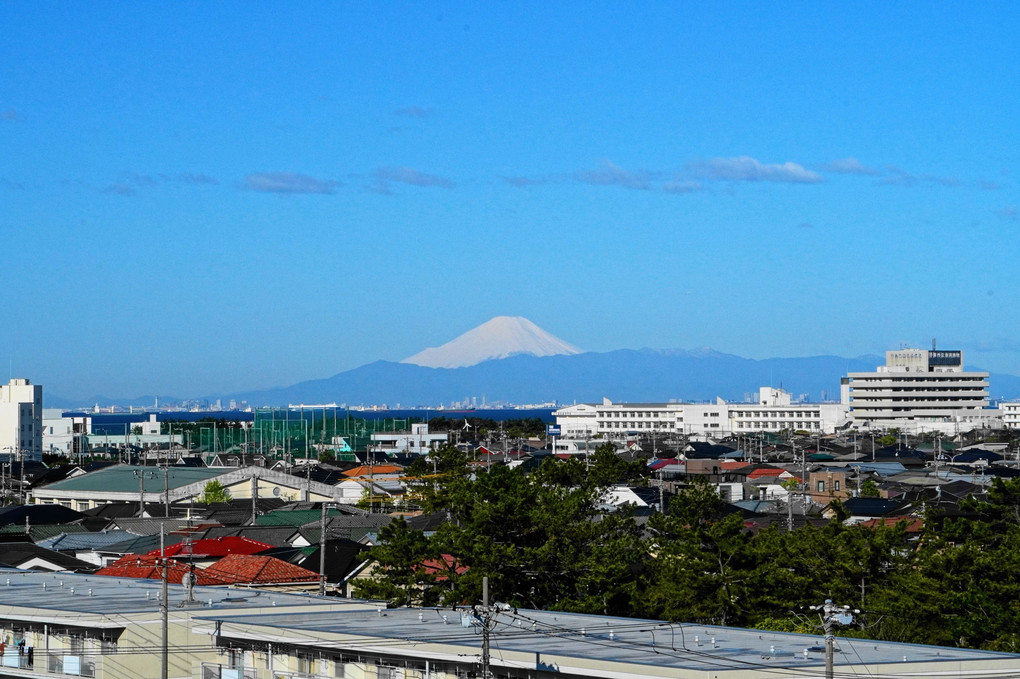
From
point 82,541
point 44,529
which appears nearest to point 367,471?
point 44,529

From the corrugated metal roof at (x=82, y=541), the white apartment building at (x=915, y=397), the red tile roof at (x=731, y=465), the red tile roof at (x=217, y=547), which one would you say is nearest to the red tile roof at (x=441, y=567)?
the red tile roof at (x=217, y=547)

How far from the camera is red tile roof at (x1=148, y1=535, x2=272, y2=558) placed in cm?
3236

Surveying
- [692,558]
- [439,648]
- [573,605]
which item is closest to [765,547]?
[692,558]

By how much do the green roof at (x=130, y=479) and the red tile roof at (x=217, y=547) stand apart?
984 inches

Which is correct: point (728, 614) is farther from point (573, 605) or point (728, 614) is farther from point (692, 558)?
point (573, 605)

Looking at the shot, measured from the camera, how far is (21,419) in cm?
10738

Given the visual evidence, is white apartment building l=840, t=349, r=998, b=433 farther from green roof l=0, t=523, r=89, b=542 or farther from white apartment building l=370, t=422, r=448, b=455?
green roof l=0, t=523, r=89, b=542

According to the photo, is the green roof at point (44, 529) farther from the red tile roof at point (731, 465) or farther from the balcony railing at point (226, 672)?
→ the red tile roof at point (731, 465)

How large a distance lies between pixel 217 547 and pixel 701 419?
133 metres

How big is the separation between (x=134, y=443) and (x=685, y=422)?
6736 cm

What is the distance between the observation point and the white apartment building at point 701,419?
160 metres

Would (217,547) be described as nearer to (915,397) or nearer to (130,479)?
(130,479)

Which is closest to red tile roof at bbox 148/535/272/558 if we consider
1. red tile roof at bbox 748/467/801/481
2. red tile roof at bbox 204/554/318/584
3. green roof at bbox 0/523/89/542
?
red tile roof at bbox 204/554/318/584

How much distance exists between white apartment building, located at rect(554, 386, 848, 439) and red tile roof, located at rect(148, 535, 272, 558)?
119561mm
